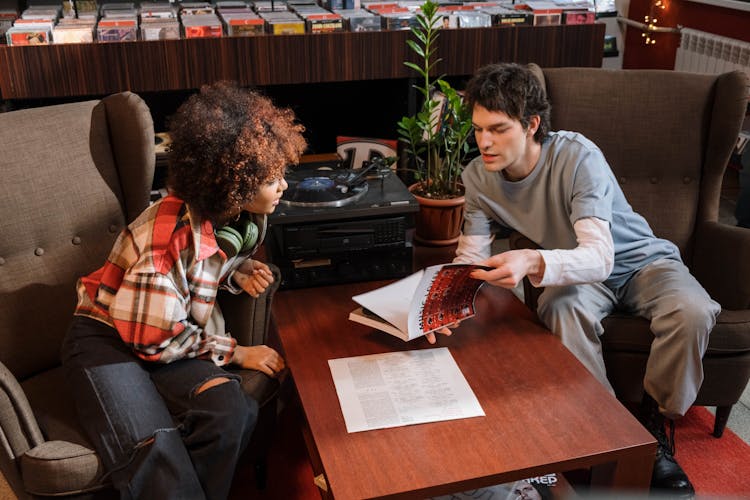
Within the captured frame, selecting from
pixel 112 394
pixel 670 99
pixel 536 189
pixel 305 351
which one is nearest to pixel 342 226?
pixel 305 351

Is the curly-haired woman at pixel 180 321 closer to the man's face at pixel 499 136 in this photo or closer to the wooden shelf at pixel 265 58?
the man's face at pixel 499 136

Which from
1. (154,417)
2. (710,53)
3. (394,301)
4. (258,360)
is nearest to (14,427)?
(154,417)

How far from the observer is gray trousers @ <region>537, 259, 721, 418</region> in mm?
1766

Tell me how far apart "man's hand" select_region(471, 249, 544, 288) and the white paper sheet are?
0.19 metres

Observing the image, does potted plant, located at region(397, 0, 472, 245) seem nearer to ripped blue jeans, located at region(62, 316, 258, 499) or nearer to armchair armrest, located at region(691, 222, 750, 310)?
armchair armrest, located at region(691, 222, 750, 310)

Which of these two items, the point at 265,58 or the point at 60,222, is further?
the point at 265,58

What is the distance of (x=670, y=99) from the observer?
85.8 inches

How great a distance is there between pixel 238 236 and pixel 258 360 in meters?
0.28

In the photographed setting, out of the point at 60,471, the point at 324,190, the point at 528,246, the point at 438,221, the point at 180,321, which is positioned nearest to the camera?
the point at 60,471

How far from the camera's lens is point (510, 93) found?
1.80 metres

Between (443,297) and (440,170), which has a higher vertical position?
(440,170)

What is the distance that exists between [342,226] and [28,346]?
777 millimetres

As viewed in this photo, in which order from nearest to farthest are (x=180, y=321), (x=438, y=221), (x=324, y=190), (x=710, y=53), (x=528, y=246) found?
(x=180, y=321) → (x=324, y=190) → (x=528, y=246) → (x=438, y=221) → (x=710, y=53)

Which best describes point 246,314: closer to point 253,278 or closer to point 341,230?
point 253,278
